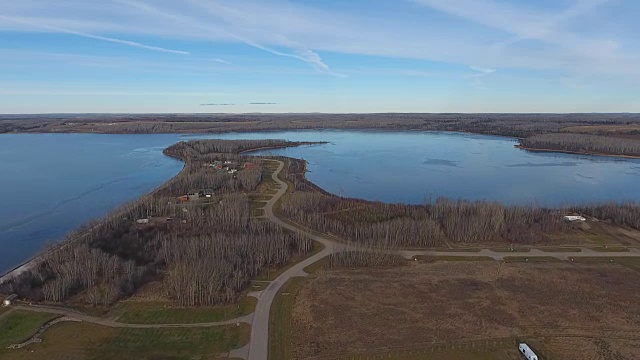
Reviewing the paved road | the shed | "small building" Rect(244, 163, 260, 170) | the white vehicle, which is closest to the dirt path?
the paved road

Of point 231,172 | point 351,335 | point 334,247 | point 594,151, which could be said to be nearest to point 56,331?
point 351,335

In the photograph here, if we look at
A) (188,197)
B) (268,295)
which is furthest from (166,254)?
(188,197)

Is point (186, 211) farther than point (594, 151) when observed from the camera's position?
No

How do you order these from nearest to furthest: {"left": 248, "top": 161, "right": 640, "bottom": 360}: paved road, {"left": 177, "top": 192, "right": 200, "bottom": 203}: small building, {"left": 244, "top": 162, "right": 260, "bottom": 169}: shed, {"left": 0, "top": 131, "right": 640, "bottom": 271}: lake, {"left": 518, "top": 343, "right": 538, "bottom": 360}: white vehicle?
{"left": 518, "top": 343, "right": 538, "bottom": 360}: white vehicle < {"left": 248, "top": 161, "right": 640, "bottom": 360}: paved road < {"left": 0, "top": 131, "right": 640, "bottom": 271}: lake < {"left": 177, "top": 192, "right": 200, "bottom": 203}: small building < {"left": 244, "top": 162, "right": 260, "bottom": 169}: shed

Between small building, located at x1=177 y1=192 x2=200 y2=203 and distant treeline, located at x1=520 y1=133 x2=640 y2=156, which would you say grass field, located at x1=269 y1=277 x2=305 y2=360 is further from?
distant treeline, located at x1=520 y1=133 x2=640 y2=156

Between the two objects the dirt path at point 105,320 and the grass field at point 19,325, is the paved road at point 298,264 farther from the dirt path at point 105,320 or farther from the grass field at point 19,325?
the grass field at point 19,325

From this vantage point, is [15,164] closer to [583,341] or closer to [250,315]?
[250,315]

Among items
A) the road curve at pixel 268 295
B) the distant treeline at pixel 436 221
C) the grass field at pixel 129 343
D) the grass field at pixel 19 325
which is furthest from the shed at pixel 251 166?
the grass field at pixel 129 343
